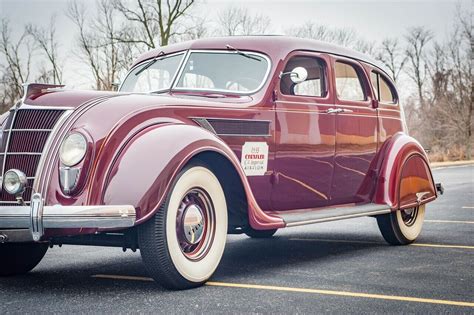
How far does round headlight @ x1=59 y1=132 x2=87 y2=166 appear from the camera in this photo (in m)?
4.36

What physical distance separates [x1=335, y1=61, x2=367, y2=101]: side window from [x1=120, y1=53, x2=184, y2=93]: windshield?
1.65 meters

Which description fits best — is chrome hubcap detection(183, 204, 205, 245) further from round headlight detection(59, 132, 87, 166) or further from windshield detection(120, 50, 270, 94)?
windshield detection(120, 50, 270, 94)

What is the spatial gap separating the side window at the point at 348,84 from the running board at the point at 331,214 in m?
1.12

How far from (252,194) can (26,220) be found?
71.1 inches

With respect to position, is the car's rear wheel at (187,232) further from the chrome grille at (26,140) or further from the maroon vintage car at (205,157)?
the chrome grille at (26,140)

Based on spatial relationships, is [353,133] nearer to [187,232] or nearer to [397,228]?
[397,228]

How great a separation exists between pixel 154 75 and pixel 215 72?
2.28 ft

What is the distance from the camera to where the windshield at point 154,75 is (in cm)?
618

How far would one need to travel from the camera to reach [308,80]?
6.71 meters

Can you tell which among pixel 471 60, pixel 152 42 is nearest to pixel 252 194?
pixel 152 42

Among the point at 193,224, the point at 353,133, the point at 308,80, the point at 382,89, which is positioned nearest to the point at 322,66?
the point at 308,80

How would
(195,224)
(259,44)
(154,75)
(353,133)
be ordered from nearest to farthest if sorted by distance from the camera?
(195,224)
(259,44)
(154,75)
(353,133)

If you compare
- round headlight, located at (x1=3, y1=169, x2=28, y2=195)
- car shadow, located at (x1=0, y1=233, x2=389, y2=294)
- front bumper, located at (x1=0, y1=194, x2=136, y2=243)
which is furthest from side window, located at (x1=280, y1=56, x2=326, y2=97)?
round headlight, located at (x1=3, y1=169, x2=28, y2=195)

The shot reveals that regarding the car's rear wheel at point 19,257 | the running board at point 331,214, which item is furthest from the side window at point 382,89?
the car's rear wheel at point 19,257
